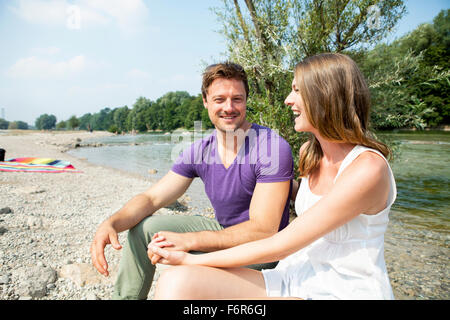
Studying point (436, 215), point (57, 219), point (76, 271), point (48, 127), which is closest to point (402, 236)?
point (436, 215)

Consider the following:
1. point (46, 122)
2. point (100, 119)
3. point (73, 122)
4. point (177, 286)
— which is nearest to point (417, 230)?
point (177, 286)

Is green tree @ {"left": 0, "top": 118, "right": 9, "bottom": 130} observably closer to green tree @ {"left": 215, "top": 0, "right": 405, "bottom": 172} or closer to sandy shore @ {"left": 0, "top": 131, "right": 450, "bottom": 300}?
sandy shore @ {"left": 0, "top": 131, "right": 450, "bottom": 300}

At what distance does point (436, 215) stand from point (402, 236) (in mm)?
2000

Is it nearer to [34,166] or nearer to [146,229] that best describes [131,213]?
[146,229]

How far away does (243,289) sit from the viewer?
5.80ft

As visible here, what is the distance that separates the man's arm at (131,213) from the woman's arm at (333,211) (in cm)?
91

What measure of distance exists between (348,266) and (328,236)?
0.19 metres

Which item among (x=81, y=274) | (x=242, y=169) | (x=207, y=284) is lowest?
(x=81, y=274)

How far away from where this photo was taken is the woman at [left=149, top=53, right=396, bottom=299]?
162 cm

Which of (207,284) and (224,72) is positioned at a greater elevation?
(224,72)

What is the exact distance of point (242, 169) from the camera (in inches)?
96.7

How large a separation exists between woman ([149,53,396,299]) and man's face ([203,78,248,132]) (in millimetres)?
830

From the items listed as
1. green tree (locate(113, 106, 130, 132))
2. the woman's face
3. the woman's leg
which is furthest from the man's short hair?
green tree (locate(113, 106, 130, 132))

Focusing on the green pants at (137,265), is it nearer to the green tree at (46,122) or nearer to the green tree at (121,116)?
the green tree at (121,116)
